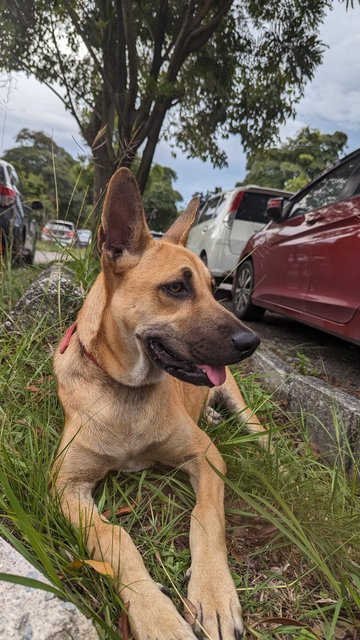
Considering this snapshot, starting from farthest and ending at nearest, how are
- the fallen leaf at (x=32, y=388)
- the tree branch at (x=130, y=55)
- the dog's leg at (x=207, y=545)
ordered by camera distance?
the tree branch at (x=130, y=55), the fallen leaf at (x=32, y=388), the dog's leg at (x=207, y=545)

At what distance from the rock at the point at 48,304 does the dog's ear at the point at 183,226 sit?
1.03 meters

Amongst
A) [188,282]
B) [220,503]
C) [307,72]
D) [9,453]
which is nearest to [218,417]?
[220,503]

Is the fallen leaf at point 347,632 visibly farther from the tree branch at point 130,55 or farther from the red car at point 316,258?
the tree branch at point 130,55

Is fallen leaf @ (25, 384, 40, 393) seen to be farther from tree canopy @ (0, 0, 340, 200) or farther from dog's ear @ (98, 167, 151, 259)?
tree canopy @ (0, 0, 340, 200)

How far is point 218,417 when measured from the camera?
9.68 feet

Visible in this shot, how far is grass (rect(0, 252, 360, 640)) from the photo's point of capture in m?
1.59

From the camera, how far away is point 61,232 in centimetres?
389

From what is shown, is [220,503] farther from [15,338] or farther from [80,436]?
Result: [15,338]

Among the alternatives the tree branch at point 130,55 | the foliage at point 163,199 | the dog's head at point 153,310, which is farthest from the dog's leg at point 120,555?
the foliage at point 163,199

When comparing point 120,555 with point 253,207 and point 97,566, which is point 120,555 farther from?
point 253,207

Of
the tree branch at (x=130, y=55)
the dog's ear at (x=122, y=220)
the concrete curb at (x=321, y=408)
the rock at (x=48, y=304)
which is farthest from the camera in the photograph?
the tree branch at (x=130, y=55)

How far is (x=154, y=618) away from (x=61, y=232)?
3097 mm

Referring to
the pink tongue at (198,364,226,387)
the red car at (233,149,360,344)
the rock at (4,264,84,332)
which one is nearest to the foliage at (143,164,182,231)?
the red car at (233,149,360,344)

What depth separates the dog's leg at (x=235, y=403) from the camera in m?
2.81
